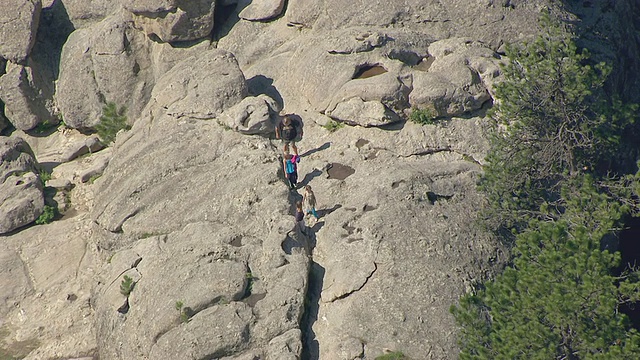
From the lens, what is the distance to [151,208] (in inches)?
1384

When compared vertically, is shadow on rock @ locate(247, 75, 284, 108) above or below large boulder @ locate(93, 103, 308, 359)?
above

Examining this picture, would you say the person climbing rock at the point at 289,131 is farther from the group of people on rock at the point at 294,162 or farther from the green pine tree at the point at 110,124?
the green pine tree at the point at 110,124

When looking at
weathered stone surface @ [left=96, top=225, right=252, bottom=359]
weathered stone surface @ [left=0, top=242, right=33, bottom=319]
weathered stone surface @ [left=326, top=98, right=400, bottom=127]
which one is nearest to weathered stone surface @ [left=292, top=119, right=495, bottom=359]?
weathered stone surface @ [left=326, top=98, right=400, bottom=127]

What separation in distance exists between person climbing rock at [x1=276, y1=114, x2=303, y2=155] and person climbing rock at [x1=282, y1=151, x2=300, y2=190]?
21.0 inches

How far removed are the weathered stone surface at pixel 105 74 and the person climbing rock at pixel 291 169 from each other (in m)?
11.2

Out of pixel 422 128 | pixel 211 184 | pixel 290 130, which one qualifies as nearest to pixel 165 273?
pixel 211 184

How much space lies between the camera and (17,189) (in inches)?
1528

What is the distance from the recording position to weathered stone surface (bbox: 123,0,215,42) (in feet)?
137

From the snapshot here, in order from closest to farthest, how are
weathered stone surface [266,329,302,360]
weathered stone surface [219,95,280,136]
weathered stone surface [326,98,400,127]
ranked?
weathered stone surface [266,329,302,360], weathered stone surface [326,98,400,127], weathered stone surface [219,95,280,136]

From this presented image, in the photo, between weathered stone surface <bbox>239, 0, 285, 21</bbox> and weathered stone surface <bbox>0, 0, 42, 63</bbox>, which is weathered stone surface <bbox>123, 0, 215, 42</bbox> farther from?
weathered stone surface <bbox>0, 0, 42, 63</bbox>

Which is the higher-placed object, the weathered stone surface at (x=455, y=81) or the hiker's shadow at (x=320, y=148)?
the weathered stone surface at (x=455, y=81)

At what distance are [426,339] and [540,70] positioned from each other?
10.3 m

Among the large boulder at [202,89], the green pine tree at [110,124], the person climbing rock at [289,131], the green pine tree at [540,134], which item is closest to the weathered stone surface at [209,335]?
the person climbing rock at [289,131]

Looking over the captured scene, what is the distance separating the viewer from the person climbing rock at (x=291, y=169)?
3453 centimetres
